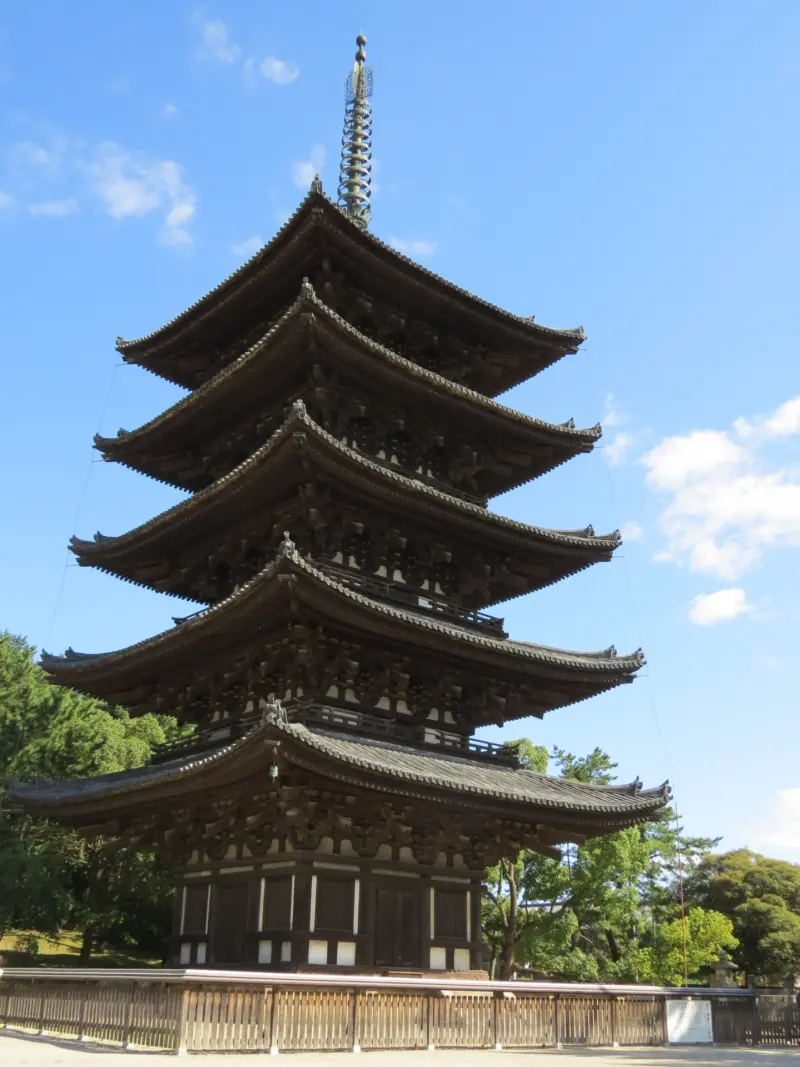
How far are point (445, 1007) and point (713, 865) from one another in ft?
178

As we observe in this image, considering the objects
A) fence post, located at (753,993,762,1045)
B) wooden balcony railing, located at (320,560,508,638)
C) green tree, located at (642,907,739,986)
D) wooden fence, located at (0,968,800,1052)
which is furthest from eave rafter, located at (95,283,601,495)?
green tree, located at (642,907,739,986)

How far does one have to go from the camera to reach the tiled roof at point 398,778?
17.1m

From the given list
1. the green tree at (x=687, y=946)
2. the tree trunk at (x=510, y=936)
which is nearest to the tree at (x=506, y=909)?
the tree trunk at (x=510, y=936)

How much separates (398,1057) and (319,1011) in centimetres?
145

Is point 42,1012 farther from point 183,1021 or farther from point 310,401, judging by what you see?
point 310,401

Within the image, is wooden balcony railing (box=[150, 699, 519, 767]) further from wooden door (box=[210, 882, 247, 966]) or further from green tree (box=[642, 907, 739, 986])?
green tree (box=[642, 907, 739, 986])

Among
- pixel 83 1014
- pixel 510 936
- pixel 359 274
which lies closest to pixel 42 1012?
pixel 83 1014

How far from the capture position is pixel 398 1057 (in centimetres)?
1557

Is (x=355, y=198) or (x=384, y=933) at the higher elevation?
(x=355, y=198)

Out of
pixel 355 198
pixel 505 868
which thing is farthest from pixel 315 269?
pixel 505 868

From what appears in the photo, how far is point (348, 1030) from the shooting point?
16078 mm

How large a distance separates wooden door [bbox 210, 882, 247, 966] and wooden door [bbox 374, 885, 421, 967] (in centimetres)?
281

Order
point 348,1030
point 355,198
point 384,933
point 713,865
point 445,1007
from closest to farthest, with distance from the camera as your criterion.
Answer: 1. point 348,1030
2. point 445,1007
3. point 384,933
4. point 355,198
5. point 713,865

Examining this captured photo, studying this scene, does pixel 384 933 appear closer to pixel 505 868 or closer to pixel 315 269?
pixel 315 269
